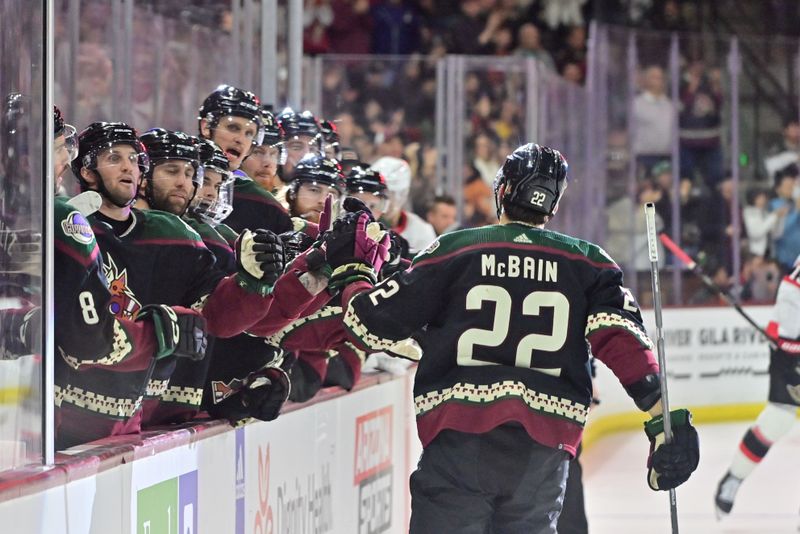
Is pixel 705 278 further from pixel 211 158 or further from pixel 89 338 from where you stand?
pixel 89 338

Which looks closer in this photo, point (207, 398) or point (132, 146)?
point (132, 146)

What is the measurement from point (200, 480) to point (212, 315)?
0.40 metres

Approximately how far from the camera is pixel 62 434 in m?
3.33

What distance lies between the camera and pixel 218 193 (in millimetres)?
3820

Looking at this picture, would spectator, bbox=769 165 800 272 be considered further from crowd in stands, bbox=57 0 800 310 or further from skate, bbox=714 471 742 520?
skate, bbox=714 471 742 520

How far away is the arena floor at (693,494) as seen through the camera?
687 centimetres

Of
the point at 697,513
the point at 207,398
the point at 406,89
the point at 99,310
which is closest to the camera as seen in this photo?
the point at 99,310

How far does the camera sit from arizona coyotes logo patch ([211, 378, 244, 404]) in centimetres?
386

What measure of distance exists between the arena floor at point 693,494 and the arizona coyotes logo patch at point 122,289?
3708mm

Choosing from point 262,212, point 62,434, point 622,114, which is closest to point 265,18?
point 262,212

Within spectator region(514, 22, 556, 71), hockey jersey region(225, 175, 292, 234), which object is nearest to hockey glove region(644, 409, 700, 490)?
hockey jersey region(225, 175, 292, 234)

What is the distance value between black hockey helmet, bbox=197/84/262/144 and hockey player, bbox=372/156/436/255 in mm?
1963

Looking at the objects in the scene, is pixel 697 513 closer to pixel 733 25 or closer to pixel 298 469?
pixel 298 469

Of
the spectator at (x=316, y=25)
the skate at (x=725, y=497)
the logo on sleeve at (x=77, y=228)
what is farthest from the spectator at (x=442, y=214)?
the logo on sleeve at (x=77, y=228)
